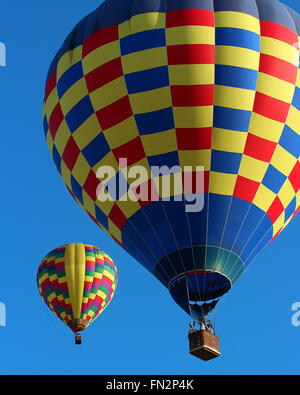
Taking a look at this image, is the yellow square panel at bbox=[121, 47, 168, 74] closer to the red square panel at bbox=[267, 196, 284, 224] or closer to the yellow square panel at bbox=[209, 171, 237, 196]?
the yellow square panel at bbox=[209, 171, 237, 196]

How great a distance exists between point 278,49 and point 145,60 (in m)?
2.05

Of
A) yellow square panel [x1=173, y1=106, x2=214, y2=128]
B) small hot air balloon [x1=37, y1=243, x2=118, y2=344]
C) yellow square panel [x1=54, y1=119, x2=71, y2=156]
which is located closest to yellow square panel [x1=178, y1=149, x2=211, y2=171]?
yellow square panel [x1=173, y1=106, x2=214, y2=128]

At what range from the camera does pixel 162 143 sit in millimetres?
11500

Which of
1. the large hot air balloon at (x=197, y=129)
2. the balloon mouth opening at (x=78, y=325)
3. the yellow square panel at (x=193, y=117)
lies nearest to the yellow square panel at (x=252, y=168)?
the large hot air balloon at (x=197, y=129)

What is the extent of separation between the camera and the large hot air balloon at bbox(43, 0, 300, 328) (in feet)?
37.4

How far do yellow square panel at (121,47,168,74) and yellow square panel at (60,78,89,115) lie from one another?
82 cm

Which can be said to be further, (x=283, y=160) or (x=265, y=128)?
(x=283, y=160)

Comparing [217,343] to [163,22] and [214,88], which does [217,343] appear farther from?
[163,22]

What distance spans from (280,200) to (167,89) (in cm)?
246

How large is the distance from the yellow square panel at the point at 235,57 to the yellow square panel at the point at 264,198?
72.5 inches

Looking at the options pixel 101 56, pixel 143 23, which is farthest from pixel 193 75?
pixel 101 56

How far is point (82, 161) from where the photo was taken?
1238 cm

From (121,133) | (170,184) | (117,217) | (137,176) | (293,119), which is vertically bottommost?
(117,217)

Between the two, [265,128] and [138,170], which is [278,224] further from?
[138,170]
